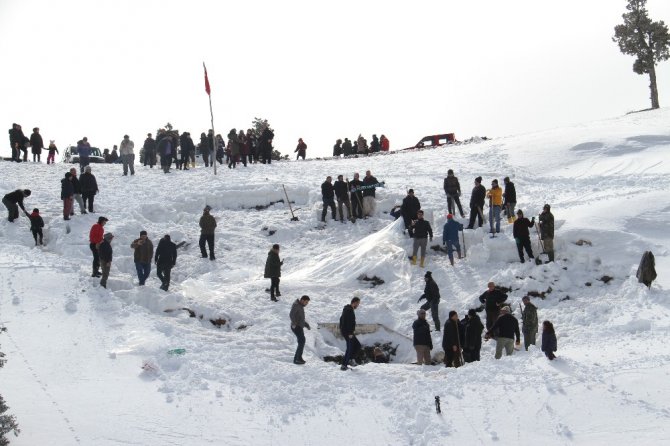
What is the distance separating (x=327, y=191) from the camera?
24.5m

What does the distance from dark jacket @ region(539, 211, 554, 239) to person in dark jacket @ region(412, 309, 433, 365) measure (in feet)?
17.6

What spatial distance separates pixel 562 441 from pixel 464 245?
974 cm

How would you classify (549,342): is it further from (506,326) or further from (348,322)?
(348,322)

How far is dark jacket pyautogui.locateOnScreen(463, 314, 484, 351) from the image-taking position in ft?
49.6

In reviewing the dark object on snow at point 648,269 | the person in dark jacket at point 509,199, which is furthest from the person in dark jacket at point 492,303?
the person in dark jacket at point 509,199

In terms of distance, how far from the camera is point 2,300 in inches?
646

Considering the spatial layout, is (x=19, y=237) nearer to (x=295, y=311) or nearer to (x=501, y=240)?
(x=295, y=311)

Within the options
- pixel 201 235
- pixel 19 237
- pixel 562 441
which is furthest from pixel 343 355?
pixel 19 237

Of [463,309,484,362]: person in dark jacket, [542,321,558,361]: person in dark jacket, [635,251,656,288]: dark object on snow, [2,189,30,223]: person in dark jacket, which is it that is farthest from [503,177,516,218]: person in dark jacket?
[2,189,30,223]: person in dark jacket

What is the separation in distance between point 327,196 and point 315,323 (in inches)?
310

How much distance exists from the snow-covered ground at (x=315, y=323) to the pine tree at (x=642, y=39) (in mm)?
22782

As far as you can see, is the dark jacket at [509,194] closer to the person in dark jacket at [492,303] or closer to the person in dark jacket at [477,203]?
the person in dark jacket at [477,203]

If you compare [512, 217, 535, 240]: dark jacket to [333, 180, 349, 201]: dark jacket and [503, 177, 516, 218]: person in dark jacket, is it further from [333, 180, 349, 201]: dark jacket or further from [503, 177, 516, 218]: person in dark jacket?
[333, 180, 349, 201]: dark jacket

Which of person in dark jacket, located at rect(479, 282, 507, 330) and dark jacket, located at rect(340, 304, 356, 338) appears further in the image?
person in dark jacket, located at rect(479, 282, 507, 330)
